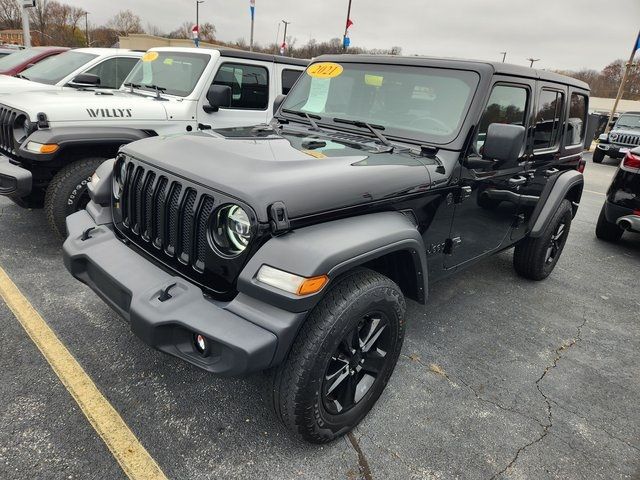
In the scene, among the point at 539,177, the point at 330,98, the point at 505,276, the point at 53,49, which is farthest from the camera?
the point at 53,49

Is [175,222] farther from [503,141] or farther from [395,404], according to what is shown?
[503,141]

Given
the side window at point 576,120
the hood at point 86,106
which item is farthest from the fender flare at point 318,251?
the hood at point 86,106

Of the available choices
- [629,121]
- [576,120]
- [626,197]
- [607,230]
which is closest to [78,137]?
[576,120]

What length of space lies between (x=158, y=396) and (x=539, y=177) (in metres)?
3.33

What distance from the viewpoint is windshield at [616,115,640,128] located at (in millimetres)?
15305

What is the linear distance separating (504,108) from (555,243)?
2061 mm

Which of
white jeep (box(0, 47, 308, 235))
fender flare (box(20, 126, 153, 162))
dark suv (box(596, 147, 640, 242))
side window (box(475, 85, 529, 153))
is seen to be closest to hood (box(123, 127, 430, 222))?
side window (box(475, 85, 529, 153))

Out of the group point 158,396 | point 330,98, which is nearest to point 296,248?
point 158,396

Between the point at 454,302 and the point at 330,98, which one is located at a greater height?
the point at 330,98

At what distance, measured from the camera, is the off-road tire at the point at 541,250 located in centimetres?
418

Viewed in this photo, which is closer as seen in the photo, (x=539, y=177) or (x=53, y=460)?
(x=53, y=460)

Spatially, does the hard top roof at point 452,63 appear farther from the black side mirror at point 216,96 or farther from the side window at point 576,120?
the black side mirror at point 216,96

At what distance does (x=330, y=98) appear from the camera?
3.37 meters

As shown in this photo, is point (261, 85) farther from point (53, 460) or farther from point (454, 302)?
point (53, 460)
